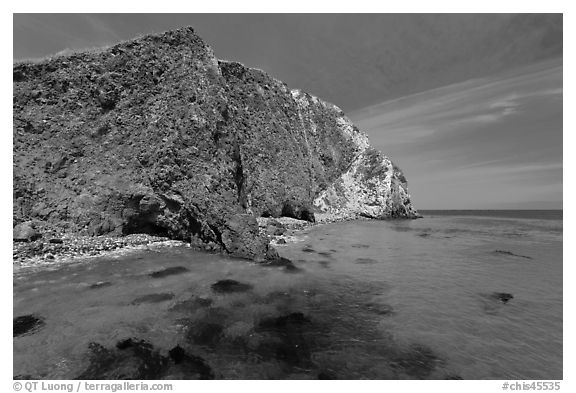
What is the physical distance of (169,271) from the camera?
593 inches

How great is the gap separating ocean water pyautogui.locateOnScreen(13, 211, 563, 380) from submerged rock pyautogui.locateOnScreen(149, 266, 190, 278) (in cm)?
29

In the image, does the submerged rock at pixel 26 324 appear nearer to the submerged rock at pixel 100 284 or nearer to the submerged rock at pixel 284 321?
the submerged rock at pixel 100 284

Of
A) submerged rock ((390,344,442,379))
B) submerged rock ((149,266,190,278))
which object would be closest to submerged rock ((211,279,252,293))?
submerged rock ((149,266,190,278))

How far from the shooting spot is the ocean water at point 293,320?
7.66 m

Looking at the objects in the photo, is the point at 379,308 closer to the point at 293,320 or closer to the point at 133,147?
the point at 293,320

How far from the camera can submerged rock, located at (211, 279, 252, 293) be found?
507 inches

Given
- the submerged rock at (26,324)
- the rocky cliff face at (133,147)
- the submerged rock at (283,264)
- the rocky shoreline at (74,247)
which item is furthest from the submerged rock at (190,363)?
the rocky shoreline at (74,247)

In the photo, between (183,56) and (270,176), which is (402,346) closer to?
(183,56)

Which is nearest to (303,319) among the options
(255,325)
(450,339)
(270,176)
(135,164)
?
(255,325)

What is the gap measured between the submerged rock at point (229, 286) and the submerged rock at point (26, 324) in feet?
19.9

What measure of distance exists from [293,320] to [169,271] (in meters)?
8.17

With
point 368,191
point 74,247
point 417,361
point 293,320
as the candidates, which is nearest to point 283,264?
point 293,320

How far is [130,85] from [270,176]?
25887 millimetres

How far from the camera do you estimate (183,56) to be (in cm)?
2703
